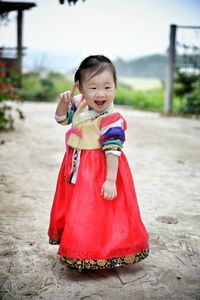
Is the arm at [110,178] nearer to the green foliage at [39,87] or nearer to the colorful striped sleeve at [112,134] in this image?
the colorful striped sleeve at [112,134]

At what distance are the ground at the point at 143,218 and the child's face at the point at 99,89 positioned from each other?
3.00ft

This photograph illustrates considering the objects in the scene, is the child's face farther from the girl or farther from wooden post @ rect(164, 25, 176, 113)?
wooden post @ rect(164, 25, 176, 113)

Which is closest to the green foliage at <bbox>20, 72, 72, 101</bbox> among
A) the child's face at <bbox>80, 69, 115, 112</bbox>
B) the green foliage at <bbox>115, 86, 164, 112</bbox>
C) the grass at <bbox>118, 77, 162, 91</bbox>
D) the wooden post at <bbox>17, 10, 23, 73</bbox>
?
the wooden post at <bbox>17, 10, 23, 73</bbox>

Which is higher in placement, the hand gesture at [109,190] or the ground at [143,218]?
the hand gesture at [109,190]

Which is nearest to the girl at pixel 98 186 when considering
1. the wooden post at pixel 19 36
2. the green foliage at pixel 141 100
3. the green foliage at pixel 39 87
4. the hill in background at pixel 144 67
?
the green foliage at pixel 141 100

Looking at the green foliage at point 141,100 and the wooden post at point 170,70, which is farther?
the green foliage at point 141,100

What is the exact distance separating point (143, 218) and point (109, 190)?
1182 mm

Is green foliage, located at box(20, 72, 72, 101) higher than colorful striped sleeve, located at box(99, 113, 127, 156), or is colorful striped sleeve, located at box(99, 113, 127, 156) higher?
colorful striped sleeve, located at box(99, 113, 127, 156)

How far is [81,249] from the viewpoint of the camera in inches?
85.1

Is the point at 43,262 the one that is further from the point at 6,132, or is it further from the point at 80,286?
the point at 6,132

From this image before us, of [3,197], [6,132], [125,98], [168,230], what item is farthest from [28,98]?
[168,230]

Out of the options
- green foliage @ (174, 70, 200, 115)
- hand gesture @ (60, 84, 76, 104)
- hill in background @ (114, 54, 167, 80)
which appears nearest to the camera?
hand gesture @ (60, 84, 76, 104)

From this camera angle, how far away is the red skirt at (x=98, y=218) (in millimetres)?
2168

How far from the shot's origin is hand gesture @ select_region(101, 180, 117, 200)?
2.12 metres
